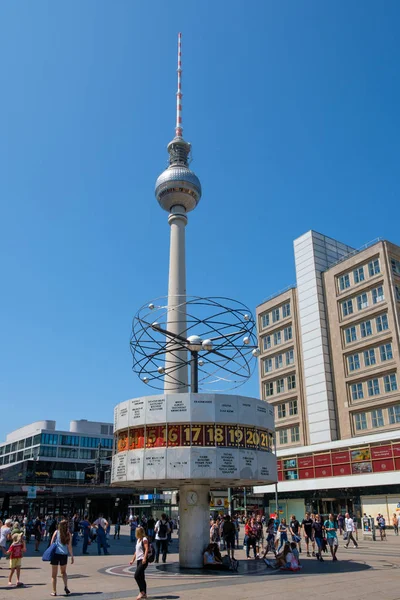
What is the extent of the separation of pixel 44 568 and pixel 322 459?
3908 cm

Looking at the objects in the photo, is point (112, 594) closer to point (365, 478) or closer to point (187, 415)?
point (187, 415)

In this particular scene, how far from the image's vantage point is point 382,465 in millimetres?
48344

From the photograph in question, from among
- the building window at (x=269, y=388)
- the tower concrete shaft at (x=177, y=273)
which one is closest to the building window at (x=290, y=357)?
the building window at (x=269, y=388)

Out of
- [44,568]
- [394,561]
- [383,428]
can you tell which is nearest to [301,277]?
[383,428]

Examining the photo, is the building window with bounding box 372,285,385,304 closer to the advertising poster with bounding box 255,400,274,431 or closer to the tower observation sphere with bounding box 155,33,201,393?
the tower observation sphere with bounding box 155,33,201,393

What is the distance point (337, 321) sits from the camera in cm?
5778

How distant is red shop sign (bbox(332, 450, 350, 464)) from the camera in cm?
5229

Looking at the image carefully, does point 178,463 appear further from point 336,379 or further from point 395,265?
point 395,265

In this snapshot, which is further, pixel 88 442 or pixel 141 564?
pixel 88 442

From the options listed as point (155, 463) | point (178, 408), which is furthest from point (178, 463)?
point (178, 408)

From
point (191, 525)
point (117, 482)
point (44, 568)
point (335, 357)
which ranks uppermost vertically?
point (335, 357)

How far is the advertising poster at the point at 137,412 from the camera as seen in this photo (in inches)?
844

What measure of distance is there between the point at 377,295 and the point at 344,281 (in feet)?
18.3

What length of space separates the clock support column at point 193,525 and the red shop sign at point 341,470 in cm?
3389
